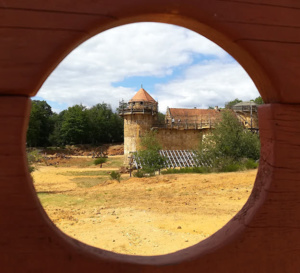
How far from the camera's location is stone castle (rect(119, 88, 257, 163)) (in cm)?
3338

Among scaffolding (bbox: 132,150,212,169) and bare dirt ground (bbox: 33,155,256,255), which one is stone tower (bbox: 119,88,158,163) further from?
bare dirt ground (bbox: 33,155,256,255)

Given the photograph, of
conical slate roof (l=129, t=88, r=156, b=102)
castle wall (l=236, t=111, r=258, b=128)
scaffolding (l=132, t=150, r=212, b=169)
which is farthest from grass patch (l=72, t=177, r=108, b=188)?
castle wall (l=236, t=111, r=258, b=128)

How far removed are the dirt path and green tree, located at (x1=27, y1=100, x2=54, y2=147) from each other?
44497mm

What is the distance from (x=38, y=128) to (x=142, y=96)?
26.9 m

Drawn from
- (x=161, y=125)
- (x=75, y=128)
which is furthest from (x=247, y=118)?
(x=75, y=128)

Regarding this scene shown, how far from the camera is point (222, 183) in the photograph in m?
12.7

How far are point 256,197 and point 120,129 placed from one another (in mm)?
60895

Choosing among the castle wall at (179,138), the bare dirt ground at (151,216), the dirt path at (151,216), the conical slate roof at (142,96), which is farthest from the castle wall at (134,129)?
the dirt path at (151,216)

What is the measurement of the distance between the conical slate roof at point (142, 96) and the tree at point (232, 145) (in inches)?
630

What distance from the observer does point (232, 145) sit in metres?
21.8

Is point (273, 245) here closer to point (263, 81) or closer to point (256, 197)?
point (256, 197)

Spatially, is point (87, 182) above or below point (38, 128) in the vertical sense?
below

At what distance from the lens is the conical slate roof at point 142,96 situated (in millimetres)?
36406

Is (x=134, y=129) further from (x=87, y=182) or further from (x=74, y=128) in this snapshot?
(x=74, y=128)
